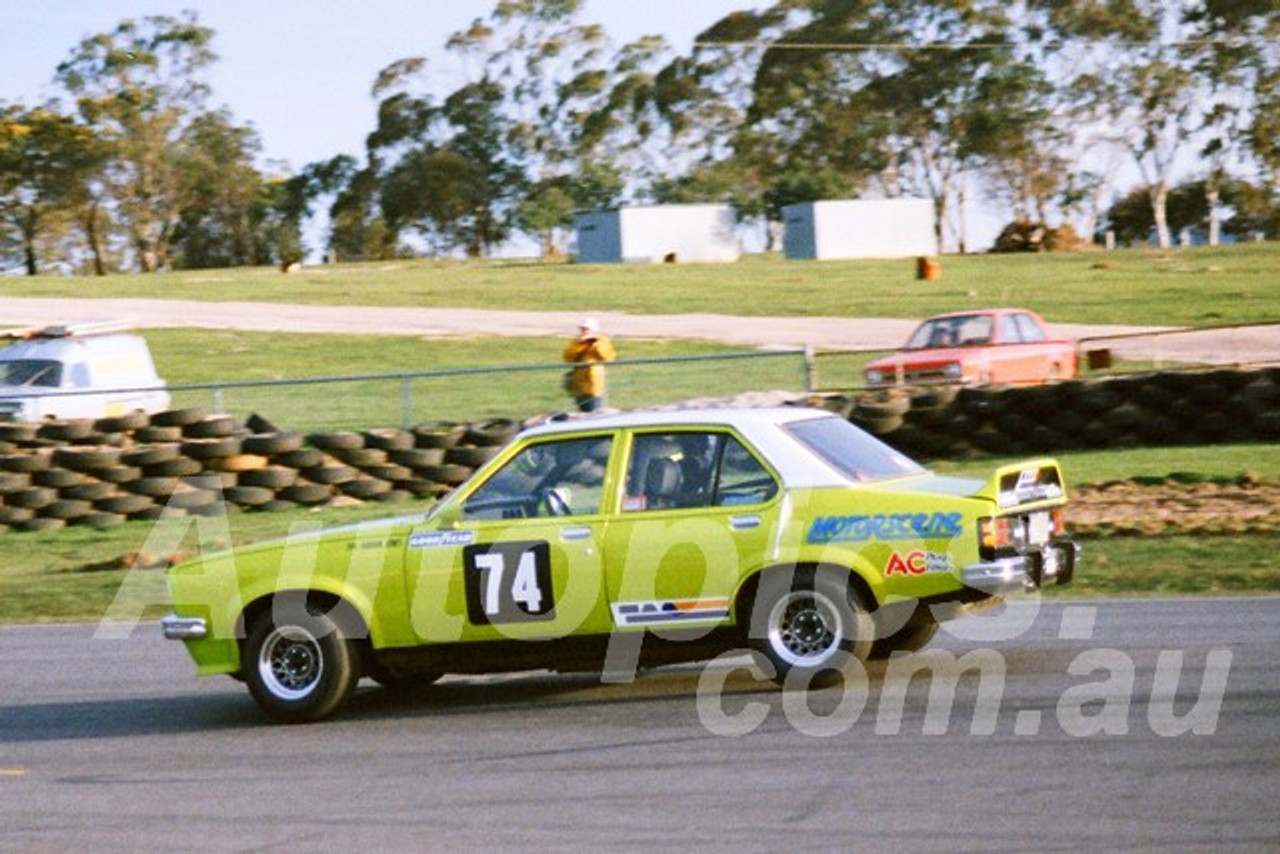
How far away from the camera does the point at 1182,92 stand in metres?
71.5

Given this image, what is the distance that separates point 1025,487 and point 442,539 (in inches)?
109

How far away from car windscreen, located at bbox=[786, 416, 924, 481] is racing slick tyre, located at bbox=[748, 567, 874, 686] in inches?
24.8

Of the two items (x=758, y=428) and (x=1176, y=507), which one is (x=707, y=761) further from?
(x=1176, y=507)

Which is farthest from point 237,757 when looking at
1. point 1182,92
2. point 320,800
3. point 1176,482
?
point 1182,92

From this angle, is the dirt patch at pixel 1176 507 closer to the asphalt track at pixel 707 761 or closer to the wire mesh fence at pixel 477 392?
the asphalt track at pixel 707 761

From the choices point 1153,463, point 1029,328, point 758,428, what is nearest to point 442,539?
point 758,428

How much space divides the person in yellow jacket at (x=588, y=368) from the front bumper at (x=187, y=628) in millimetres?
11800

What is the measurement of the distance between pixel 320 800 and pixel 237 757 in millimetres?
1273

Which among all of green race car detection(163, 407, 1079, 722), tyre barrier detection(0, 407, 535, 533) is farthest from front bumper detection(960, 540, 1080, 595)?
tyre barrier detection(0, 407, 535, 533)

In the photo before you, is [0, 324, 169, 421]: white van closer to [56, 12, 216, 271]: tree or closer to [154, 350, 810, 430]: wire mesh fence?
[154, 350, 810, 430]: wire mesh fence

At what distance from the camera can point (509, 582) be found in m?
9.48

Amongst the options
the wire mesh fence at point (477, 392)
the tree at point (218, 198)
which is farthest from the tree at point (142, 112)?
the wire mesh fence at point (477, 392)

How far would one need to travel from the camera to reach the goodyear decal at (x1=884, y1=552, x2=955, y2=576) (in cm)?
909

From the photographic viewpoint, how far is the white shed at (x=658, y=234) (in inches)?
2616
